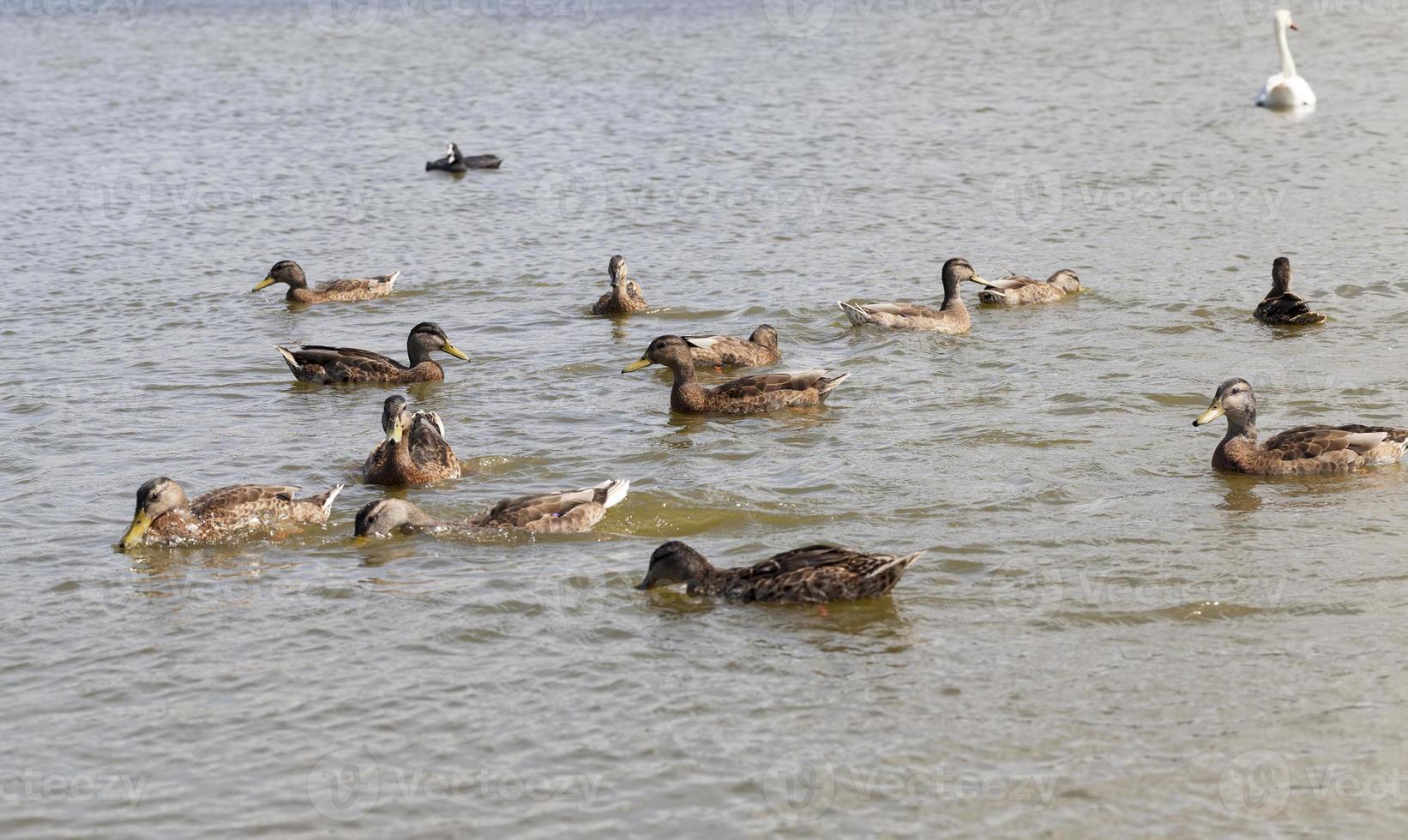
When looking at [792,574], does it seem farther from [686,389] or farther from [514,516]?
[686,389]

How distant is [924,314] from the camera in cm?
1562

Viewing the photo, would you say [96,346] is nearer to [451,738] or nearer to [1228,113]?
[451,738]

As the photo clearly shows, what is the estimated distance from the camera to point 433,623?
354 inches

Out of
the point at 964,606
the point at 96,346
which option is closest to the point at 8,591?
the point at 964,606

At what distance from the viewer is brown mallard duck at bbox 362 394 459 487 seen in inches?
451
